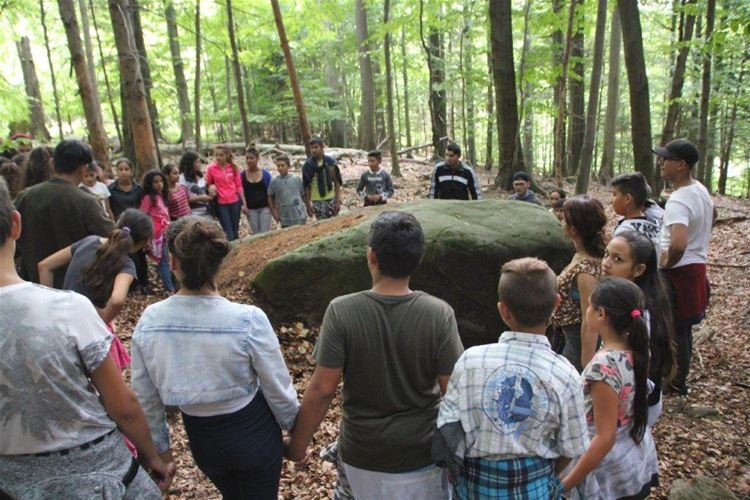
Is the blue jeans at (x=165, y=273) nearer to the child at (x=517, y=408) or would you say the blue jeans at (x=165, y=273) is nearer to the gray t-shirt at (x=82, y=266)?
the gray t-shirt at (x=82, y=266)

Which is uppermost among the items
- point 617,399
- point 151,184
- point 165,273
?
point 151,184

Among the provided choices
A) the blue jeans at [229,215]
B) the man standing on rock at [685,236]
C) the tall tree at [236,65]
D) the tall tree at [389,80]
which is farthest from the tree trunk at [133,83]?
the man standing on rock at [685,236]

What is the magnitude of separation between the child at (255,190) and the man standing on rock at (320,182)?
0.71 metres

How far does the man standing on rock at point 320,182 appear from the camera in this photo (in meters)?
8.64

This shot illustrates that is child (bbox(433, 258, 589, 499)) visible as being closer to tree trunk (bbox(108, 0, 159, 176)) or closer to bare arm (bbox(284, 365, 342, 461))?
bare arm (bbox(284, 365, 342, 461))

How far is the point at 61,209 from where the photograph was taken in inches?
151

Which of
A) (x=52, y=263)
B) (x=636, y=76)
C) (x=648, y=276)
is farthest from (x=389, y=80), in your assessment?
(x=648, y=276)

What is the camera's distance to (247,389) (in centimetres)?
220

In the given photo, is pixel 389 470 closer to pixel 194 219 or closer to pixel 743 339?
pixel 194 219

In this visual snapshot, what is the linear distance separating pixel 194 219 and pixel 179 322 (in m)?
0.47

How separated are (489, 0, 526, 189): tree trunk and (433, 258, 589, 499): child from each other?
35.1 ft

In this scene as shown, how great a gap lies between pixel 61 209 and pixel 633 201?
4.55 m

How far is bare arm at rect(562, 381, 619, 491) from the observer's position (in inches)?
85.9

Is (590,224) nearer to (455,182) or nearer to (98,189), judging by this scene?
(455,182)
